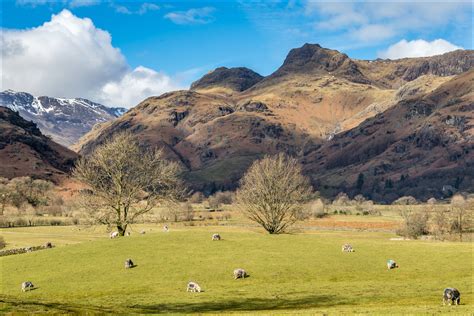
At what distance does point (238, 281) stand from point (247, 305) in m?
9.66

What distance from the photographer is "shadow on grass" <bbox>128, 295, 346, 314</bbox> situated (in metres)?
36.4

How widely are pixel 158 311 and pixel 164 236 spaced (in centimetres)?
3197

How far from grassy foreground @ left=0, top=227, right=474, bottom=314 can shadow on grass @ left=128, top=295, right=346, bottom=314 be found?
0.26 feet

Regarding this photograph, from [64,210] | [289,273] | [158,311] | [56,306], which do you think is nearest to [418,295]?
[289,273]

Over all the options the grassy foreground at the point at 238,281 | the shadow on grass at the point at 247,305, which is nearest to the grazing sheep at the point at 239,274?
the grassy foreground at the point at 238,281

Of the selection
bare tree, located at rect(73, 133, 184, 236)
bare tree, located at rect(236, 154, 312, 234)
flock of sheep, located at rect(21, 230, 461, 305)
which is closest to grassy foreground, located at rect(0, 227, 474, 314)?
flock of sheep, located at rect(21, 230, 461, 305)

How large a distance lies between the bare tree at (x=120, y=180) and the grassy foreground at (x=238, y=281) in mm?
11756

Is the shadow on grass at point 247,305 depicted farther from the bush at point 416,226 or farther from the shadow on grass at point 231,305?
the bush at point 416,226

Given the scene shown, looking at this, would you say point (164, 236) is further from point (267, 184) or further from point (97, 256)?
point (267, 184)

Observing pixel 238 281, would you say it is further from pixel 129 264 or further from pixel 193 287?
pixel 129 264

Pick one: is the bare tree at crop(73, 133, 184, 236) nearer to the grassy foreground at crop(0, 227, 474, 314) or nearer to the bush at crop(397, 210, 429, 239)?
the grassy foreground at crop(0, 227, 474, 314)

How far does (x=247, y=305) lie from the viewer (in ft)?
127

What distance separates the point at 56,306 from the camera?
33562mm

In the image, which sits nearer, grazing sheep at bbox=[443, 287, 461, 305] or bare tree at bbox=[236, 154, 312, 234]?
grazing sheep at bbox=[443, 287, 461, 305]
